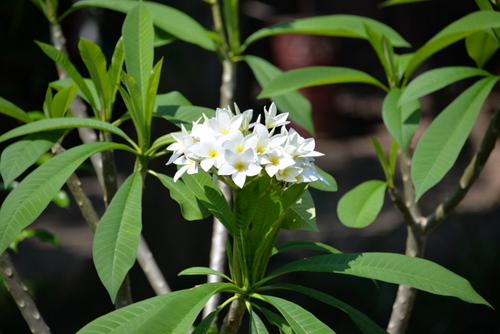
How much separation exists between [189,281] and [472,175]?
216cm

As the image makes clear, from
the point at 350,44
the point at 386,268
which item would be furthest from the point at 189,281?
the point at 350,44

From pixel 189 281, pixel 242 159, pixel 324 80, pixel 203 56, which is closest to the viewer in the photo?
pixel 242 159

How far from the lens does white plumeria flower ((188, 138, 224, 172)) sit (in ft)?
2.47

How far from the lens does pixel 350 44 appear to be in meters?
7.29

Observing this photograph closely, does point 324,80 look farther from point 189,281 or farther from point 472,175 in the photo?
point 189,281

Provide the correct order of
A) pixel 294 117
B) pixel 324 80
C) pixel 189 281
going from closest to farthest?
pixel 324 80 → pixel 294 117 → pixel 189 281

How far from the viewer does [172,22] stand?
1297 millimetres

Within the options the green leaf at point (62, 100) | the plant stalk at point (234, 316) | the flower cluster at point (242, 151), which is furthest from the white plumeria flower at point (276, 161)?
the green leaf at point (62, 100)

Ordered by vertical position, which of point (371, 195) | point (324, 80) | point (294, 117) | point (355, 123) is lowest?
point (355, 123)

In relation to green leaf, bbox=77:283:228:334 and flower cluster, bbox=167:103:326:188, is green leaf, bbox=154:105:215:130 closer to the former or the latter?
flower cluster, bbox=167:103:326:188

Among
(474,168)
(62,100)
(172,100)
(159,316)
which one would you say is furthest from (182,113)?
(474,168)

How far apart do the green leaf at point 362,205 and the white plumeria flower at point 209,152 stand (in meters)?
0.43

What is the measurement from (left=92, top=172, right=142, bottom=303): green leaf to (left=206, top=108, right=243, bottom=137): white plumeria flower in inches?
6.5

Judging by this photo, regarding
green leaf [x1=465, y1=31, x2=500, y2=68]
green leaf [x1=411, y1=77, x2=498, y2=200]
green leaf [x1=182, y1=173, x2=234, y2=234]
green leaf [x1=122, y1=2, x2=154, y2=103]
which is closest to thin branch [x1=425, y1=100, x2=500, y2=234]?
green leaf [x1=411, y1=77, x2=498, y2=200]
